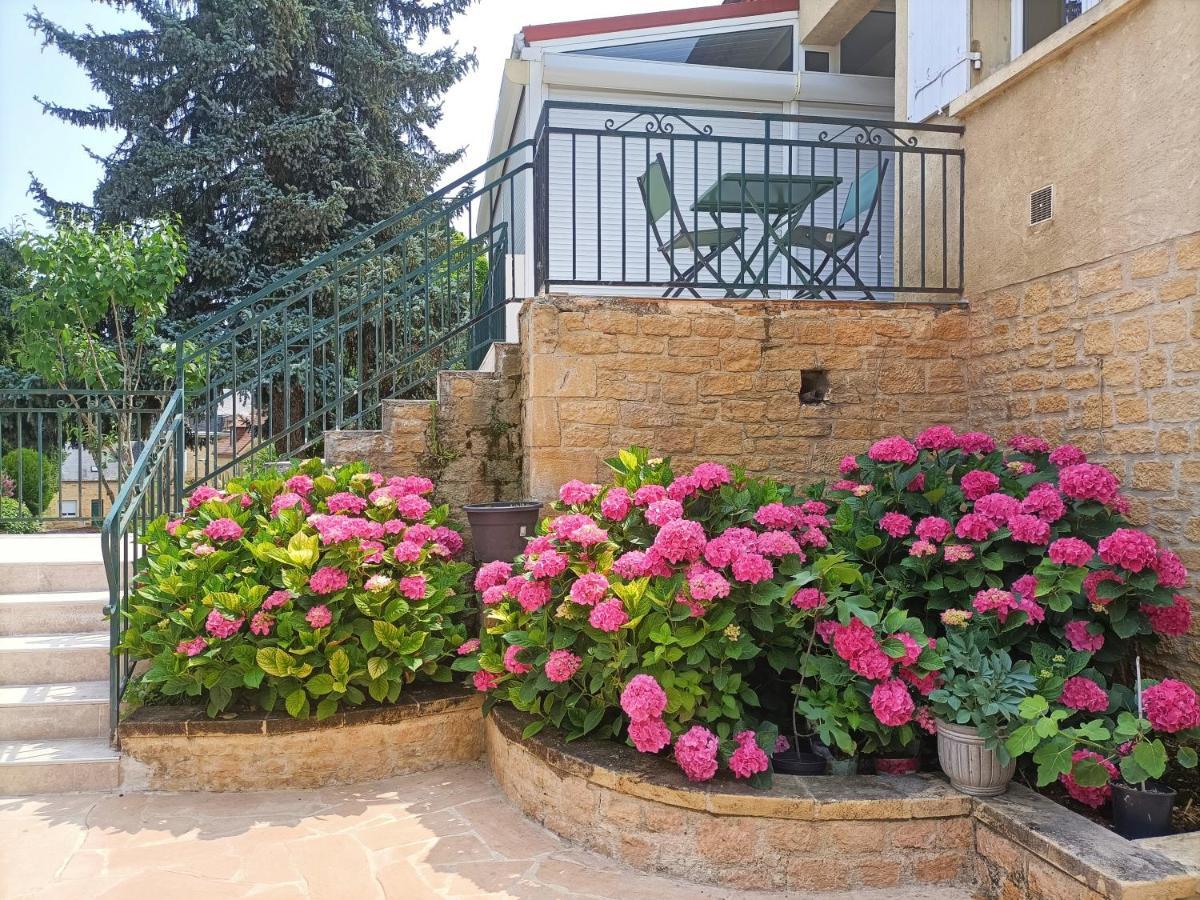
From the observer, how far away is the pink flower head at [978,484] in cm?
336

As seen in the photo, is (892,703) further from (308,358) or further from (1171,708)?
(308,358)

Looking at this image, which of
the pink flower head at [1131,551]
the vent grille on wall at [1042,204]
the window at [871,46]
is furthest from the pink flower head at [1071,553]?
the window at [871,46]

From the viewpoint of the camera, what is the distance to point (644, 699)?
268 centimetres

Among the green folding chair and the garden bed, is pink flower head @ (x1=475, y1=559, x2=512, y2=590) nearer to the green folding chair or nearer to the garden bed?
the garden bed

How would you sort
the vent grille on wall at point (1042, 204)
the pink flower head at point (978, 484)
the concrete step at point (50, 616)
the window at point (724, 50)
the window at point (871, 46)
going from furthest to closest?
the window at point (871, 46) → the window at point (724, 50) → the concrete step at point (50, 616) → the vent grille on wall at point (1042, 204) → the pink flower head at point (978, 484)

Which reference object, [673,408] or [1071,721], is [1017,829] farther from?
[673,408]

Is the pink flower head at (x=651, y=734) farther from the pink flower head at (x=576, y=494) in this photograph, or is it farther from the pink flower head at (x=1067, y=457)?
the pink flower head at (x=1067, y=457)

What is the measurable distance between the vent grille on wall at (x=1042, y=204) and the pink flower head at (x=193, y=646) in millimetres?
4094

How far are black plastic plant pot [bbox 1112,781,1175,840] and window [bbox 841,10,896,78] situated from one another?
6.58m

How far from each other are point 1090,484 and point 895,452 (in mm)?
734

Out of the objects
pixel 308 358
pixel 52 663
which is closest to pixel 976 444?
pixel 308 358

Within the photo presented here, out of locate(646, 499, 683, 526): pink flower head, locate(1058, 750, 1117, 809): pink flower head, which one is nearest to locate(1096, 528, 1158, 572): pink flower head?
locate(1058, 750, 1117, 809): pink flower head

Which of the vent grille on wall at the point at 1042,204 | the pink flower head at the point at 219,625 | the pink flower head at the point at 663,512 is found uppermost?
the vent grille on wall at the point at 1042,204

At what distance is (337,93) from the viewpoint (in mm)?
11578
